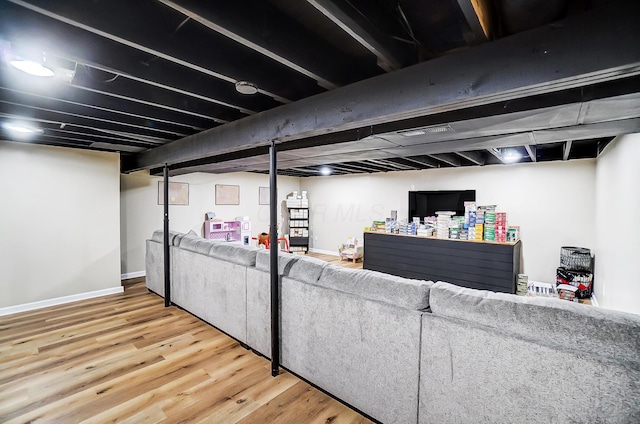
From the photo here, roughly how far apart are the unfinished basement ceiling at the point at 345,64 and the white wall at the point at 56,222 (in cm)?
177

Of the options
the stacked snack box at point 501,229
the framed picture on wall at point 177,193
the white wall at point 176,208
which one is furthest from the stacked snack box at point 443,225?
the framed picture on wall at point 177,193

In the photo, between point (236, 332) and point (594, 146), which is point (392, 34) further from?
point (594, 146)

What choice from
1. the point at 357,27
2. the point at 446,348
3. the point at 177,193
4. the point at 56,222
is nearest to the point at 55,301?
the point at 56,222

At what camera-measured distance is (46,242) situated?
13.4 feet

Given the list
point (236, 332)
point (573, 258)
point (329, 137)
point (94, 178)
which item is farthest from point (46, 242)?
point (573, 258)

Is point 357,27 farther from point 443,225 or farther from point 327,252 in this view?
point 327,252

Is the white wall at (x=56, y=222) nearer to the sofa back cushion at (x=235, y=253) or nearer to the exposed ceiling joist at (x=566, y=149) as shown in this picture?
the sofa back cushion at (x=235, y=253)

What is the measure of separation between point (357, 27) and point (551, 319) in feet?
5.11

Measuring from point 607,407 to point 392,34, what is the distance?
6.14 feet

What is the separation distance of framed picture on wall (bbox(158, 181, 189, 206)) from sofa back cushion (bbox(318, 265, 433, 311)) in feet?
15.9

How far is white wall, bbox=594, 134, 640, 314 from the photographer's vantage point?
2.42 metres

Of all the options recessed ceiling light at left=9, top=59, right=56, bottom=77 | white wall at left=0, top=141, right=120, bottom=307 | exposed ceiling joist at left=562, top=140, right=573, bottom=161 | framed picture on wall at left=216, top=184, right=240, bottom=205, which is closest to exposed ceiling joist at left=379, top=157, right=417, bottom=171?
exposed ceiling joist at left=562, top=140, right=573, bottom=161

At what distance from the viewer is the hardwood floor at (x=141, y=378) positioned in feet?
6.54

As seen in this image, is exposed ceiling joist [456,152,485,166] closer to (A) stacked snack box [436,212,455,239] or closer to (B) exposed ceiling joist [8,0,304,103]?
(A) stacked snack box [436,212,455,239]
